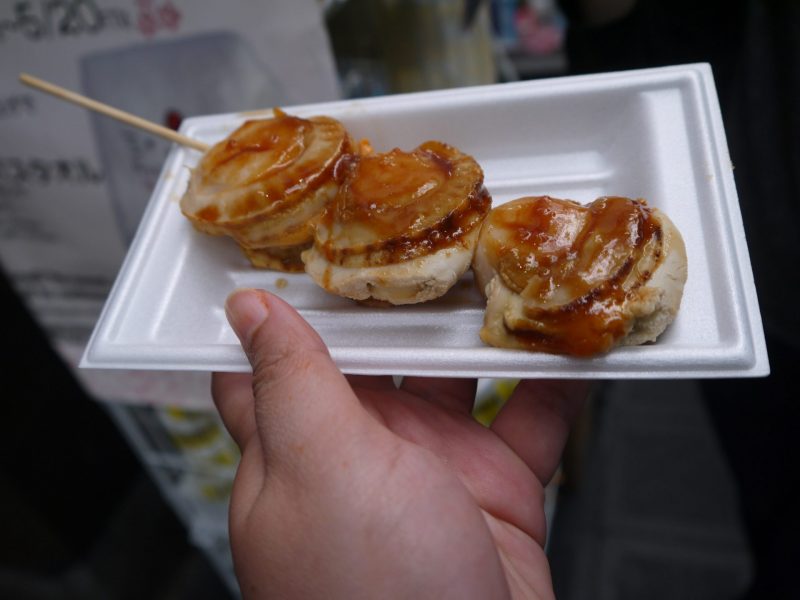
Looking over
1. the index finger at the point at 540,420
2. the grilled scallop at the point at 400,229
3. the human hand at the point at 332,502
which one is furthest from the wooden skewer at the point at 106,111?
the index finger at the point at 540,420

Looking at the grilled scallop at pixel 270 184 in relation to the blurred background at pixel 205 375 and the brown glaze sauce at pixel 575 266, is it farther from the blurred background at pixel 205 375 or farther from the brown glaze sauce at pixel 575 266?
the brown glaze sauce at pixel 575 266

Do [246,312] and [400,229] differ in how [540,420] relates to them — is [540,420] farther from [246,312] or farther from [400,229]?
[246,312]

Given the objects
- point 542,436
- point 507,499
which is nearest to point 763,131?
point 542,436

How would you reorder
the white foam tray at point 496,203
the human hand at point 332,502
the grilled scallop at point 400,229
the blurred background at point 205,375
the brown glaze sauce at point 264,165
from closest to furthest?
the human hand at point 332,502
the white foam tray at point 496,203
the grilled scallop at point 400,229
the brown glaze sauce at point 264,165
the blurred background at point 205,375

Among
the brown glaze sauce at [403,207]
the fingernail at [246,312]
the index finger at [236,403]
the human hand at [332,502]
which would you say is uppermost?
the brown glaze sauce at [403,207]

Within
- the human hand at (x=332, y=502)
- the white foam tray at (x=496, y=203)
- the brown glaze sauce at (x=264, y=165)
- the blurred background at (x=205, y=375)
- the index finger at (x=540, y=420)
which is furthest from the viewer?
the blurred background at (x=205, y=375)
